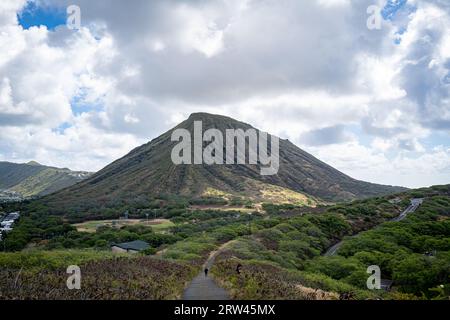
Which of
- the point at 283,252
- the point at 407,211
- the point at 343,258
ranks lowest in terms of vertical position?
the point at 343,258

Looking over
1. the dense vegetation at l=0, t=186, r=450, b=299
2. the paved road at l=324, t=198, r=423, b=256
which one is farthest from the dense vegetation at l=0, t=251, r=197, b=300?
the paved road at l=324, t=198, r=423, b=256

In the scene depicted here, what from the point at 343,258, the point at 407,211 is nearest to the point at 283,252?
the point at 343,258

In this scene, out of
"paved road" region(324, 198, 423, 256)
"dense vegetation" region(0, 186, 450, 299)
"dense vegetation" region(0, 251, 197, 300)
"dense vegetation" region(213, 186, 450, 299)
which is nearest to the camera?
"dense vegetation" region(0, 251, 197, 300)

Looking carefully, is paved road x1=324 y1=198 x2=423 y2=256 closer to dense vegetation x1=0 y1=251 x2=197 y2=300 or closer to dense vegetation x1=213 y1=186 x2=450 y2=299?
dense vegetation x1=213 y1=186 x2=450 y2=299

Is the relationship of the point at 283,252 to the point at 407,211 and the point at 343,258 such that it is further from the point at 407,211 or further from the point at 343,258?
the point at 407,211

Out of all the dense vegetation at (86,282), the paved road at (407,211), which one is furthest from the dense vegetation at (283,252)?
the paved road at (407,211)

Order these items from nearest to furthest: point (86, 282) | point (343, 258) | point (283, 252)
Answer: point (86, 282)
point (343, 258)
point (283, 252)

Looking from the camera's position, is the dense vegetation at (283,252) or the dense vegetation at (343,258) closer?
the dense vegetation at (283,252)

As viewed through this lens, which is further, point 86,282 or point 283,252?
point 283,252

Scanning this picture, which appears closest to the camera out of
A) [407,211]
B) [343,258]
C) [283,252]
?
[343,258]

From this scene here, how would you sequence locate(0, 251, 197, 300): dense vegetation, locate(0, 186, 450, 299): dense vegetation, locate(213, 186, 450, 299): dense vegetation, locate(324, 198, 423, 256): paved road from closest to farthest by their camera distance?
locate(0, 251, 197, 300): dense vegetation → locate(0, 186, 450, 299): dense vegetation → locate(213, 186, 450, 299): dense vegetation → locate(324, 198, 423, 256): paved road

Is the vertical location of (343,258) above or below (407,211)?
below

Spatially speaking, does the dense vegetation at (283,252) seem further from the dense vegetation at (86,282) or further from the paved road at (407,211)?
the paved road at (407,211)
